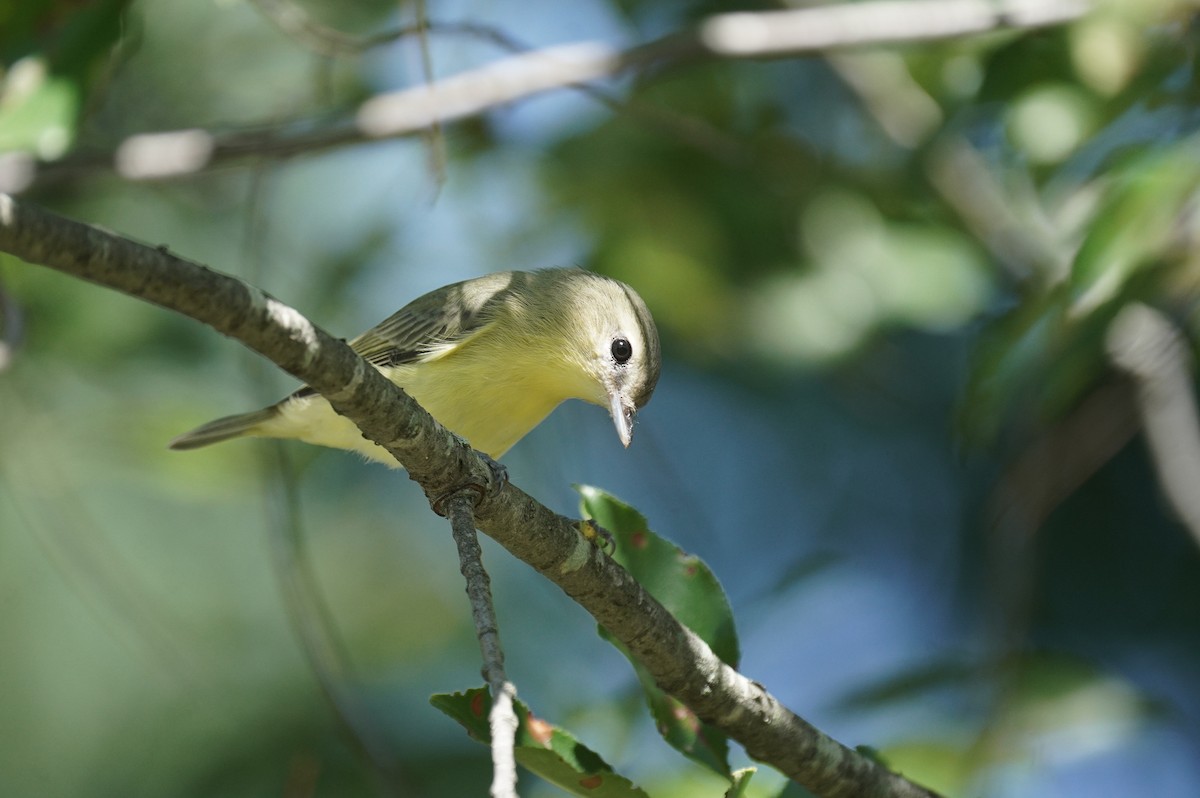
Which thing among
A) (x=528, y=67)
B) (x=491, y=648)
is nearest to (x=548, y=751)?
(x=491, y=648)

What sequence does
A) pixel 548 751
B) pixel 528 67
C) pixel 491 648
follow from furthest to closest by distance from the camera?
pixel 528 67, pixel 548 751, pixel 491 648

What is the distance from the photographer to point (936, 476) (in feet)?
25.1

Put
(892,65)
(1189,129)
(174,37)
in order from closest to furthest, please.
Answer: (1189,129) < (892,65) < (174,37)

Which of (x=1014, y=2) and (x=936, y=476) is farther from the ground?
(x=936, y=476)

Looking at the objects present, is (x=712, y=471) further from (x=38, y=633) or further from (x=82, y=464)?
(x=38, y=633)

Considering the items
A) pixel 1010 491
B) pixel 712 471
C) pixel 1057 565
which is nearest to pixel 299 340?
pixel 1010 491

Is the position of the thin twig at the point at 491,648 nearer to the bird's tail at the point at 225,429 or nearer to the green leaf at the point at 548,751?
the green leaf at the point at 548,751

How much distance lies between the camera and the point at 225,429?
16.0 feet

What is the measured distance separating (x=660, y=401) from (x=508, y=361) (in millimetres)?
3149

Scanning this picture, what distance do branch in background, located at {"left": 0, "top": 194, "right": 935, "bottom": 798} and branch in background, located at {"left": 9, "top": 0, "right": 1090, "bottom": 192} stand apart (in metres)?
1.91

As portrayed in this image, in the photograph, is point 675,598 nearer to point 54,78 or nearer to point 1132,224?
point 1132,224

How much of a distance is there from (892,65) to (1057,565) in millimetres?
3231

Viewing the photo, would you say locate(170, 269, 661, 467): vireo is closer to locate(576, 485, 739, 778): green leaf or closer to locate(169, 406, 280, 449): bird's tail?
locate(169, 406, 280, 449): bird's tail

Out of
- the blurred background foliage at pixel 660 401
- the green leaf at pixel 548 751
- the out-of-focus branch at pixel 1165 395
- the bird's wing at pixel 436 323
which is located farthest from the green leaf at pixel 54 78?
the out-of-focus branch at pixel 1165 395
